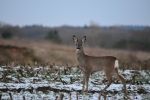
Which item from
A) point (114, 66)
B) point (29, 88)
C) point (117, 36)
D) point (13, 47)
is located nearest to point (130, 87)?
point (114, 66)

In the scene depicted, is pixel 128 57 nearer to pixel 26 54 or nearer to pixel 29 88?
pixel 26 54

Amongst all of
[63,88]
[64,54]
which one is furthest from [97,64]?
[64,54]

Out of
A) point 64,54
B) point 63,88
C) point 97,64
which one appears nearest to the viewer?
point 63,88

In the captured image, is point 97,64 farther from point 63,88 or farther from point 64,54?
point 64,54

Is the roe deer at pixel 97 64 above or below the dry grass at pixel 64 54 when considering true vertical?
above

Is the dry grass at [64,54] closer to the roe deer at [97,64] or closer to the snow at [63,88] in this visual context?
the snow at [63,88]

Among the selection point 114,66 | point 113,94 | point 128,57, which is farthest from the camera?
point 128,57

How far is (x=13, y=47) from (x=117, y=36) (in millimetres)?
34266

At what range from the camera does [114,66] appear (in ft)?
41.1

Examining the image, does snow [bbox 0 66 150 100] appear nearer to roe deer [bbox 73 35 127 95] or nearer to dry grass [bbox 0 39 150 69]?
roe deer [bbox 73 35 127 95]

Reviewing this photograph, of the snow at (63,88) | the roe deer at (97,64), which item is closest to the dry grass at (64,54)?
the snow at (63,88)

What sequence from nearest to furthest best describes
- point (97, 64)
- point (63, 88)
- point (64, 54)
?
point (63, 88), point (97, 64), point (64, 54)

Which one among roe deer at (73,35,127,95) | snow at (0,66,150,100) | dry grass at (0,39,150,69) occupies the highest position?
roe deer at (73,35,127,95)

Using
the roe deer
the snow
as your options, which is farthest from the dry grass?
the roe deer
